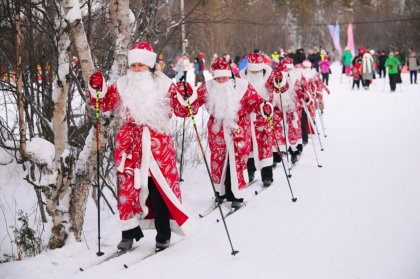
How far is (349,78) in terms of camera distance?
30.4 metres

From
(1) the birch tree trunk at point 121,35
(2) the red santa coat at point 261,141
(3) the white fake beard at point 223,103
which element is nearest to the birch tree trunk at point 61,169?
(1) the birch tree trunk at point 121,35

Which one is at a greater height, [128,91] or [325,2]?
[325,2]

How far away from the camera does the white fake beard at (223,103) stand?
22.8 ft

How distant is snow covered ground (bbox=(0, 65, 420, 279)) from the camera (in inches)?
189

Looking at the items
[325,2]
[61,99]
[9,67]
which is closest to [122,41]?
[61,99]

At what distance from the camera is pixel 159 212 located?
543cm

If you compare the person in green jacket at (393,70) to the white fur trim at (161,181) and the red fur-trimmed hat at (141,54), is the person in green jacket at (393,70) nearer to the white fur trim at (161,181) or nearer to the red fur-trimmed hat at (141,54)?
the red fur-trimmed hat at (141,54)

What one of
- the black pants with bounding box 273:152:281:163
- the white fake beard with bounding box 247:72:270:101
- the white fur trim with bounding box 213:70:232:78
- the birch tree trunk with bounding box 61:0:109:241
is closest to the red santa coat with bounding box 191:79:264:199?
the white fur trim with bounding box 213:70:232:78

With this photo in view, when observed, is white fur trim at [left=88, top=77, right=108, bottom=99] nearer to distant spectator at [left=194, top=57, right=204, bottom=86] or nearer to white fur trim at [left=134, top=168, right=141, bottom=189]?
white fur trim at [left=134, top=168, right=141, bottom=189]

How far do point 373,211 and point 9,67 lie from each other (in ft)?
15.8

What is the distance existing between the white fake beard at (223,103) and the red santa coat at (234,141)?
0.04m

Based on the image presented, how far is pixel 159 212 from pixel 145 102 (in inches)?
40.1

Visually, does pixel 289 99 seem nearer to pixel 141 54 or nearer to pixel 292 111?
pixel 292 111

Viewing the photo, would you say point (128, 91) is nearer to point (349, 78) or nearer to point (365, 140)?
point (365, 140)
